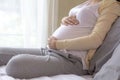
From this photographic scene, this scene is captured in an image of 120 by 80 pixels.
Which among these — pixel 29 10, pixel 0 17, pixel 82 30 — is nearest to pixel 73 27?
pixel 82 30

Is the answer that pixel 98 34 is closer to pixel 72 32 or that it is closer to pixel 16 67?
pixel 72 32

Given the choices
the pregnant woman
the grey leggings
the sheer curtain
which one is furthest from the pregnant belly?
the sheer curtain

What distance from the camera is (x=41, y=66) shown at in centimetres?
143

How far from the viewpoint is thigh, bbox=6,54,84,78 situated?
55.1 inches

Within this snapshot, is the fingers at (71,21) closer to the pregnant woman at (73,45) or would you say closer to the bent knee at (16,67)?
the pregnant woman at (73,45)

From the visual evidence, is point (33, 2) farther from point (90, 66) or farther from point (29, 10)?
point (90, 66)

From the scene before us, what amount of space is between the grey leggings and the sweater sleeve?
9 cm

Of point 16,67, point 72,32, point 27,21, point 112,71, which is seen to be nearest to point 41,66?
point 16,67

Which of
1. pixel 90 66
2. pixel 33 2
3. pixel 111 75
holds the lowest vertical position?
pixel 90 66

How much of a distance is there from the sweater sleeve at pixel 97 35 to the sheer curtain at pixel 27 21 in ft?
2.41

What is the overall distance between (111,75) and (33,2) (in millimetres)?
1345

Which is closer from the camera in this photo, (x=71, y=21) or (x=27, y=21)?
(x=71, y=21)

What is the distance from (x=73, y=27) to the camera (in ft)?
5.31

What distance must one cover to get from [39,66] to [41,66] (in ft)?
0.04
